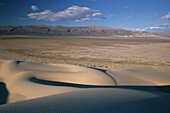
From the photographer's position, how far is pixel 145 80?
725cm

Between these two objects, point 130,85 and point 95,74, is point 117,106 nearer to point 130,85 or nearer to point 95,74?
point 130,85

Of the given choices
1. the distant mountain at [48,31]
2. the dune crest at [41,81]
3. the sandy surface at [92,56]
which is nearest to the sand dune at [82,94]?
the dune crest at [41,81]

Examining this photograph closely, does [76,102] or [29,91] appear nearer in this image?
[76,102]

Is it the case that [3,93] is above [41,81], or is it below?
below

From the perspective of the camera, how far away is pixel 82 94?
469 centimetres

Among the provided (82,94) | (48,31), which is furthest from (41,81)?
(48,31)

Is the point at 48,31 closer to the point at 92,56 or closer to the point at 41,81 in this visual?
the point at 92,56

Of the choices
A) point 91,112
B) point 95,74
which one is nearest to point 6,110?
point 91,112

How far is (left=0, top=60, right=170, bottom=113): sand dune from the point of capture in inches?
139

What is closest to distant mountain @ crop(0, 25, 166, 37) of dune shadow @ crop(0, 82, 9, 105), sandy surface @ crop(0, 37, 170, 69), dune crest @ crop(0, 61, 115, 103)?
sandy surface @ crop(0, 37, 170, 69)

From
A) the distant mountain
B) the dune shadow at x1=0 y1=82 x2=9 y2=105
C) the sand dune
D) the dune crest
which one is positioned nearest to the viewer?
the sand dune

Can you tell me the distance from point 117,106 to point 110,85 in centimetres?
254

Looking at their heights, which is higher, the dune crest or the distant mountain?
the distant mountain

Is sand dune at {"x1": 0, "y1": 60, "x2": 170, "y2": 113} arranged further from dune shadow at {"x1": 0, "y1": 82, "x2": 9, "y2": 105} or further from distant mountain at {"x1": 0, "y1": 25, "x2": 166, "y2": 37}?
distant mountain at {"x1": 0, "y1": 25, "x2": 166, "y2": 37}
